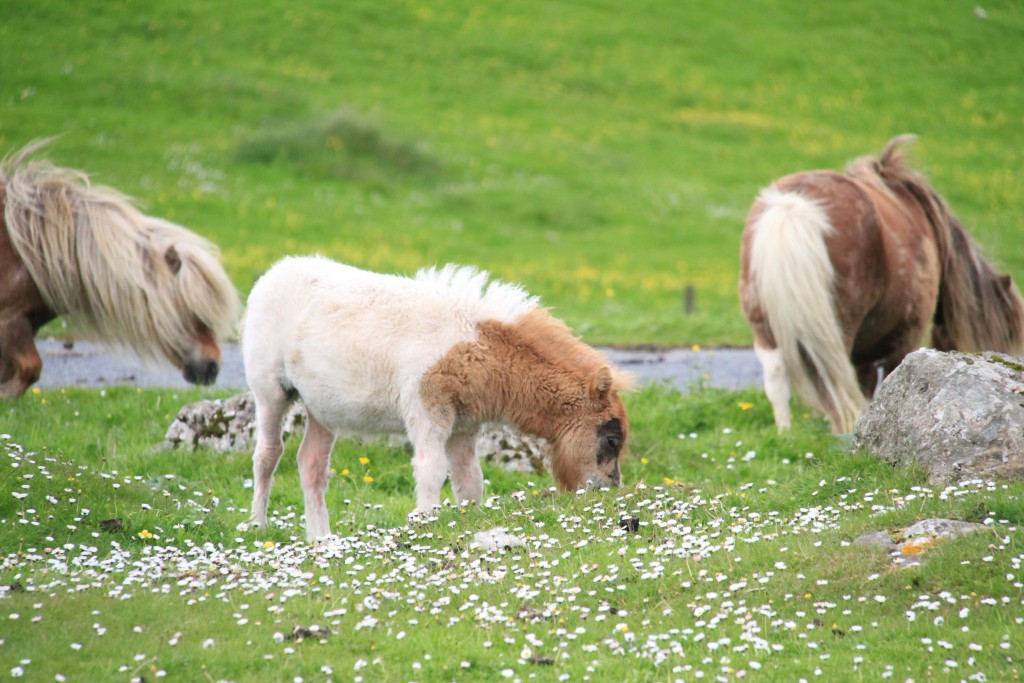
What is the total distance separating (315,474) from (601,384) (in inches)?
90.2

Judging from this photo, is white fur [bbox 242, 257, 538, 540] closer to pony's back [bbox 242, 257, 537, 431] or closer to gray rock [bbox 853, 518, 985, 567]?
pony's back [bbox 242, 257, 537, 431]

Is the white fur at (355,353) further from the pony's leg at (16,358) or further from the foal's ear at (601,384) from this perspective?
the pony's leg at (16,358)

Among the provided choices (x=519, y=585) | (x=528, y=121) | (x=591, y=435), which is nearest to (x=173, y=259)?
(x=591, y=435)

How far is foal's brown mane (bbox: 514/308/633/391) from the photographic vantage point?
7836 mm

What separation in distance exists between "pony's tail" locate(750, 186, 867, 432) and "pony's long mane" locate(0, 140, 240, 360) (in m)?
5.25

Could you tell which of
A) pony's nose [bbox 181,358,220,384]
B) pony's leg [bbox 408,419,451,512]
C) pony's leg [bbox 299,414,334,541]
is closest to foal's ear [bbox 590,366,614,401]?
pony's leg [bbox 408,419,451,512]

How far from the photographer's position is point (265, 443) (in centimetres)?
819

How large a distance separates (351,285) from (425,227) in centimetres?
2034

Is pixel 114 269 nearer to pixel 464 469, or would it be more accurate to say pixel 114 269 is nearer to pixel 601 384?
pixel 464 469

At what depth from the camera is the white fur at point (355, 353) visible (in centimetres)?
750

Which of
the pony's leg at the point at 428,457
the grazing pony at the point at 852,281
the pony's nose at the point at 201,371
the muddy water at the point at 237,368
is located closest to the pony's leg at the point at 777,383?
the grazing pony at the point at 852,281

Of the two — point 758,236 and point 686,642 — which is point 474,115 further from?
point 686,642

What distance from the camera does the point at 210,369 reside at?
35.6ft

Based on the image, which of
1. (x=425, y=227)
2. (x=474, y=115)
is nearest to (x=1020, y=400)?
(x=425, y=227)
